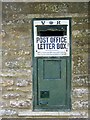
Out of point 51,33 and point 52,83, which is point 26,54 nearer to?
point 51,33

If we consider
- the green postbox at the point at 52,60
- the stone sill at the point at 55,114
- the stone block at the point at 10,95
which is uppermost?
the green postbox at the point at 52,60

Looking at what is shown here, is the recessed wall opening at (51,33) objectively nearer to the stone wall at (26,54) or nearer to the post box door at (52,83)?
the stone wall at (26,54)

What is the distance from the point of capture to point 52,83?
7629mm

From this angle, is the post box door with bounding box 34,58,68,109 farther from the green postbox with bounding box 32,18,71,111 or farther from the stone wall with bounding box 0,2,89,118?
the stone wall with bounding box 0,2,89,118

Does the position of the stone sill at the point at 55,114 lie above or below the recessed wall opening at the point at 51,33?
below

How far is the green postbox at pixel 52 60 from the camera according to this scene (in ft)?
24.7

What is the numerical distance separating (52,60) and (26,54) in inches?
16.5

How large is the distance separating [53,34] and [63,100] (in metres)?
1.06

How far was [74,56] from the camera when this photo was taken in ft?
24.8

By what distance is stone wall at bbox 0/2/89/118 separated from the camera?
24.7 feet

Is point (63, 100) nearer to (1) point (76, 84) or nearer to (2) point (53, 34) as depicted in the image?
(1) point (76, 84)

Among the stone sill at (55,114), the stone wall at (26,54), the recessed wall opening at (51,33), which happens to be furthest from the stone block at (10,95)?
the recessed wall opening at (51,33)

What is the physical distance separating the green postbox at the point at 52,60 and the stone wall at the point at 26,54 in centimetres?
8

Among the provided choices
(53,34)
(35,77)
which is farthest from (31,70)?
(53,34)
